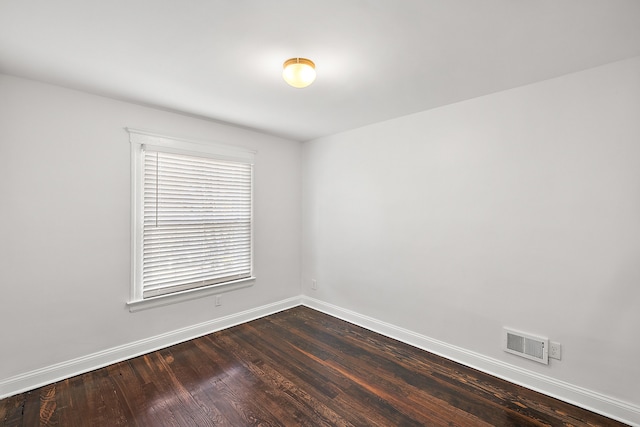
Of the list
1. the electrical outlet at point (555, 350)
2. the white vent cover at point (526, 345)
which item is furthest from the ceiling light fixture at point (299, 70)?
the electrical outlet at point (555, 350)

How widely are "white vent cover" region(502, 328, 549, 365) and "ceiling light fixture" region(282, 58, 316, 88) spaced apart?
268 cm

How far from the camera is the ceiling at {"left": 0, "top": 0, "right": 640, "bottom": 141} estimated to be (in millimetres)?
1502

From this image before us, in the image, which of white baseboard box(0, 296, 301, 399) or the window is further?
the window

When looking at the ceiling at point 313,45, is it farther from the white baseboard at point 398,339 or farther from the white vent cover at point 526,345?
the white baseboard at point 398,339

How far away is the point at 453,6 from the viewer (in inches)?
58.1

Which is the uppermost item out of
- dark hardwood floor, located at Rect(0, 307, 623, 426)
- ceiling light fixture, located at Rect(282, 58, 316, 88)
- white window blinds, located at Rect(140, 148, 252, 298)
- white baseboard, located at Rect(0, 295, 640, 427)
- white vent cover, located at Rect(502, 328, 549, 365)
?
ceiling light fixture, located at Rect(282, 58, 316, 88)

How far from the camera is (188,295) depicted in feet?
10.5

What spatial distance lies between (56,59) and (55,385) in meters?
2.56

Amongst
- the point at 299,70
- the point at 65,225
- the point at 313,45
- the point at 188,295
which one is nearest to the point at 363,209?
the point at 299,70

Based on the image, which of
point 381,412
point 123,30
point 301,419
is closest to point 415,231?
point 381,412

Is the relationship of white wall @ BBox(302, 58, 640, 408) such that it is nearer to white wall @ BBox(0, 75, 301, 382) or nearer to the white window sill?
the white window sill

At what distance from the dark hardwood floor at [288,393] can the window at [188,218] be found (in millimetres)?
741

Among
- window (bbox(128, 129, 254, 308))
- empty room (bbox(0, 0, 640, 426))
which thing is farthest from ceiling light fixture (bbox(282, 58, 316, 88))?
window (bbox(128, 129, 254, 308))

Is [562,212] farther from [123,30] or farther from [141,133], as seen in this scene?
[141,133]
